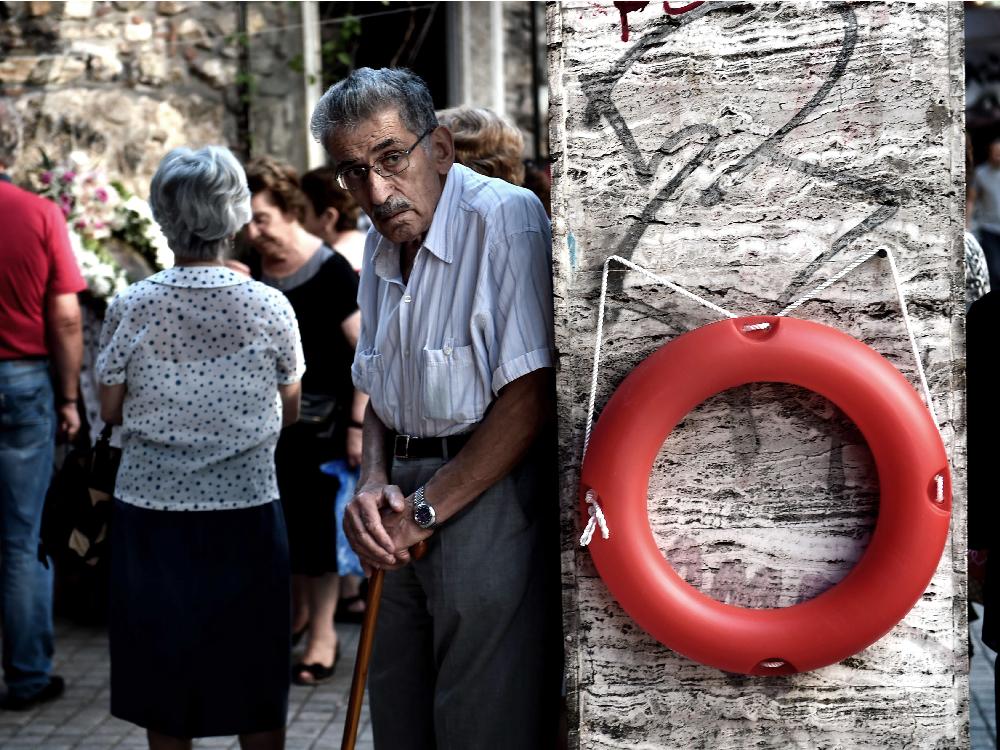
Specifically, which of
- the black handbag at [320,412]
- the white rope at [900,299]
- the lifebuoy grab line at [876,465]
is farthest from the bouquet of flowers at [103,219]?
the white rope at [900,299]

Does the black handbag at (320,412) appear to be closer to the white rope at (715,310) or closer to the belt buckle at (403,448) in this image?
the belt buckle at (403,448)

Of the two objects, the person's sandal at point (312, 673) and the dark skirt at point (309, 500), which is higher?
the dark skirt at point (309, 500)

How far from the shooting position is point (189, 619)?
3166 millimetres

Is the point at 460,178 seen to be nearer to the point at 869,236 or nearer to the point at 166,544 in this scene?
the point at 869,236

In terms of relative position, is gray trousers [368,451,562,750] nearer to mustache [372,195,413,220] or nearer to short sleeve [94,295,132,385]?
mustache [372,195,413,220]

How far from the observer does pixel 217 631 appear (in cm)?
319

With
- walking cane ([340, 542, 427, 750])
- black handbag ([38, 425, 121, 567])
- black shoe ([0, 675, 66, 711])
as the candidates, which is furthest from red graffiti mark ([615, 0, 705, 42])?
black shoe ([0, 675, 66, 711])

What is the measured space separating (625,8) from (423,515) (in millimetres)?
909

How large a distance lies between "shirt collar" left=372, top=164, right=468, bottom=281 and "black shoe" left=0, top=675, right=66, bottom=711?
8.48ft

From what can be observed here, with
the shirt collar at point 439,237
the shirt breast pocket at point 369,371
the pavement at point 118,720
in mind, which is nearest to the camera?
the shirt collar at point 439,237

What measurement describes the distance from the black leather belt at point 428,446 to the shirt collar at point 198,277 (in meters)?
0.95

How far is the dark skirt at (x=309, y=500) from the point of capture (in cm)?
454

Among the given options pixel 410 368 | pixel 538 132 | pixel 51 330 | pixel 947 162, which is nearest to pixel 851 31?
pixel 947 162

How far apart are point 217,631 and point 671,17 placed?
190cm
